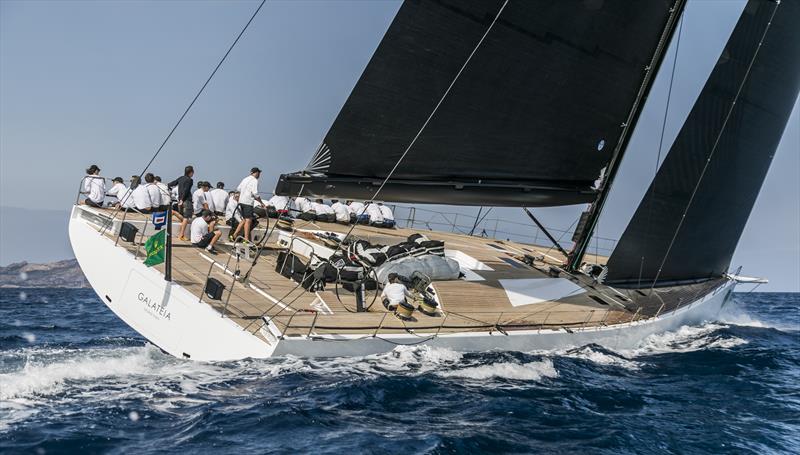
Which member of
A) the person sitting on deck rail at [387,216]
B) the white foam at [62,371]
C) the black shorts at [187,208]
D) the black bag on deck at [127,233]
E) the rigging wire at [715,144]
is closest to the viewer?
the white foam at [62,371]

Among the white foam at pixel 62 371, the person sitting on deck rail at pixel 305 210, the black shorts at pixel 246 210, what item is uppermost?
the black shorts at pixel 246 210

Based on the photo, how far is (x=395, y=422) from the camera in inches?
277

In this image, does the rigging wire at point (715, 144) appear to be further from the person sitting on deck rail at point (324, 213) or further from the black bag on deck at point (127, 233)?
the black bag on deck at point (127, 233)

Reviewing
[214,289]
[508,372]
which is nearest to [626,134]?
[508,372]

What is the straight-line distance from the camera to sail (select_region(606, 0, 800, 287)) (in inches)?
537

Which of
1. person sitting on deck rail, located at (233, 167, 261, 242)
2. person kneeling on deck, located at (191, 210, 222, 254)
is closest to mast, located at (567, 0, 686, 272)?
person sitting on deck rail, located at (233, 167, 261, 242)

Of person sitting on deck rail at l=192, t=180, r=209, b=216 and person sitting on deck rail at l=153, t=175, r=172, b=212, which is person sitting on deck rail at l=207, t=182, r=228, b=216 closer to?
person sitting on deck rail at l=192, t=180, r=209, b=216

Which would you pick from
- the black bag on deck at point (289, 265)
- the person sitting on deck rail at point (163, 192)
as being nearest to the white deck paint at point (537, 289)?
the black bag on deck at point (289, 265)

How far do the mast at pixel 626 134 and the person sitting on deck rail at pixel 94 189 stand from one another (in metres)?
9.54

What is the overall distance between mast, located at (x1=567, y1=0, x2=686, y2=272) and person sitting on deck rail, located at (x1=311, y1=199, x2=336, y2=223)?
5789mm

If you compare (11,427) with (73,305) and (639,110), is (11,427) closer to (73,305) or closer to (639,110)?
(639,110)

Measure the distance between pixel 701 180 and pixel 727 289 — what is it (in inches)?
175

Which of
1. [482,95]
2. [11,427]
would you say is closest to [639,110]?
[482,95]

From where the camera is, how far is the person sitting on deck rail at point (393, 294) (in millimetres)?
9867
